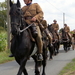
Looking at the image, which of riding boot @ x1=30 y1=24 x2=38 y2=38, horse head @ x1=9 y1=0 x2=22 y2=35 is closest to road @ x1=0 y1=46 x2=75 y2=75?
riding boot @ x1=30 y1=24 x2=38 y2=38

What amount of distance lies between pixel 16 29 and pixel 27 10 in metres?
1.70

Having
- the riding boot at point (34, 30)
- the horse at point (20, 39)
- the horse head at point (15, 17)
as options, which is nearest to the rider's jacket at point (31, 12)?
the riding boot at point (34, 30)

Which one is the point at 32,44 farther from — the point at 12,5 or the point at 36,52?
the point at 12,5

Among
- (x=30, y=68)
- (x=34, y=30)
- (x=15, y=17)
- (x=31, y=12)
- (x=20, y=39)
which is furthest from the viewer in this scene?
(x=30, y=68)

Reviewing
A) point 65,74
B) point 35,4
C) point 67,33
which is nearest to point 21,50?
point 35,4

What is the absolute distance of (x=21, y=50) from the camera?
6.20m

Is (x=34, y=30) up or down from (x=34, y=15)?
down

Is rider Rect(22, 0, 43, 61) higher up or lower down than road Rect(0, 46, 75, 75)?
higher up

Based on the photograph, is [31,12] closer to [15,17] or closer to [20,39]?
[20,39]

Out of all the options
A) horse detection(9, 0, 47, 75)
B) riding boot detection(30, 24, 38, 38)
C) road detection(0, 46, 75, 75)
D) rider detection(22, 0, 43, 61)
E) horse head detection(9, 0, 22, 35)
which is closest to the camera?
horse head detection(9, 0, 22, 35)

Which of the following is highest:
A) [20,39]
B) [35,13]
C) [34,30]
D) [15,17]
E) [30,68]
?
[35,13]

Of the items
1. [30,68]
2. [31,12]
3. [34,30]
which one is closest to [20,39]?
[34,30]

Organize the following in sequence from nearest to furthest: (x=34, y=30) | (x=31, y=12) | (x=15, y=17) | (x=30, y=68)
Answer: (x=15, y=17), (x=34, y=30), (x=31, y=12), (x=30, y=68)

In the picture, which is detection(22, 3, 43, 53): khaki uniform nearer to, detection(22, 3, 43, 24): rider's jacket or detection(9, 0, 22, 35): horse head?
detection(22, 3, 43, 24): rider's jacket
